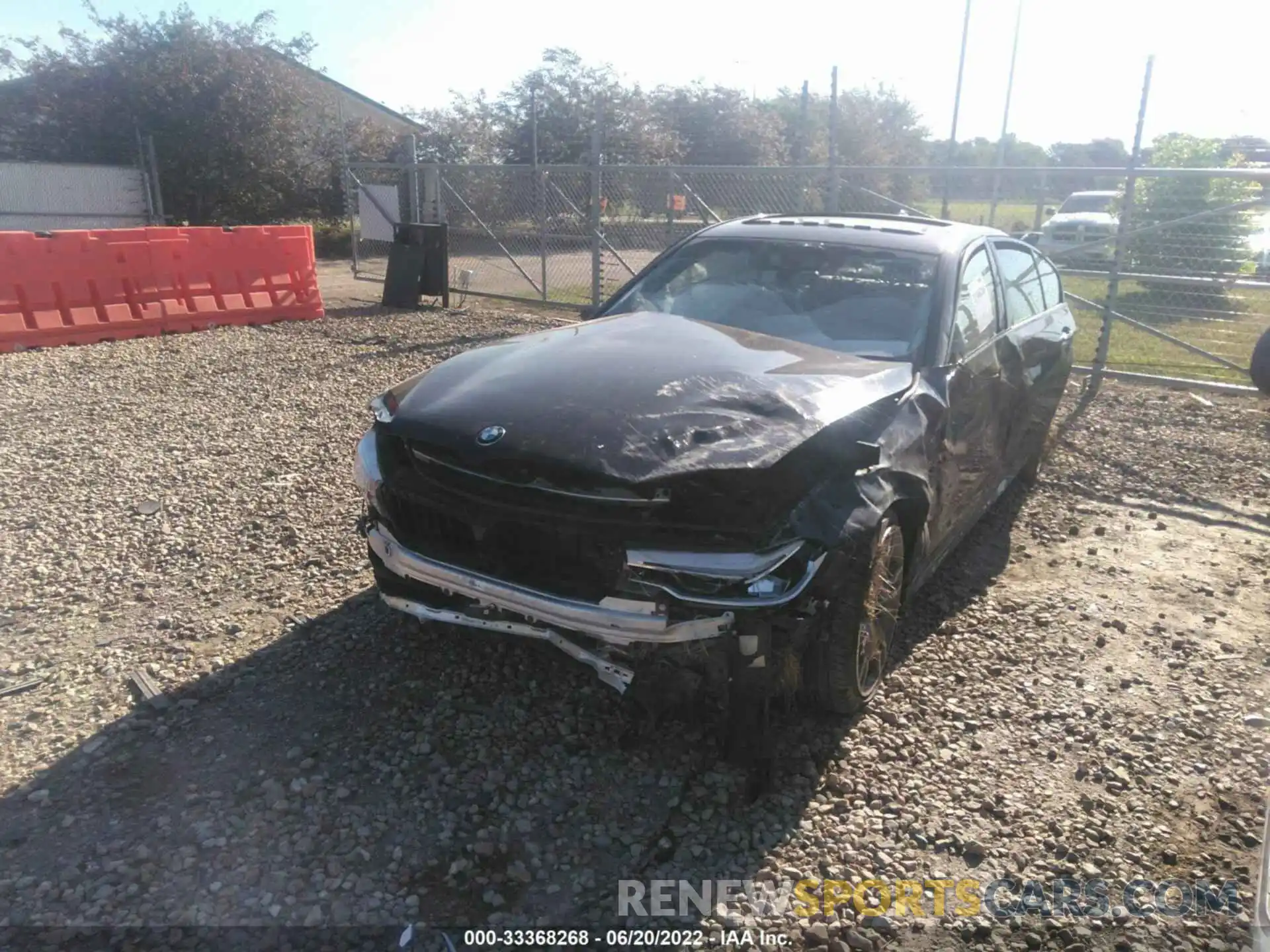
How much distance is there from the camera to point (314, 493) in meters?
5.57

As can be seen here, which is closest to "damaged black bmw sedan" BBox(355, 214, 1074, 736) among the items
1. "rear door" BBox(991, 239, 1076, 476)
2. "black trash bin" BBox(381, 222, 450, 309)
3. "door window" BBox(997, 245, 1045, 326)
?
"rear door" BBox(991, 239, 1076, 476)

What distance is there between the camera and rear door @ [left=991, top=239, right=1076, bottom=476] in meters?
4.77

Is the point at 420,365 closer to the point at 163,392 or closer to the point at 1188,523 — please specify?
the point at 163,392

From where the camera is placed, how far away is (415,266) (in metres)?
13.0

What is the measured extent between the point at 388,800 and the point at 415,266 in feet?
36.1

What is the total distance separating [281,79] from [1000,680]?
2561cm

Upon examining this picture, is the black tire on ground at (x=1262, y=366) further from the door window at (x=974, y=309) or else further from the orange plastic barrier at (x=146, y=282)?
the orange plastic barrier at (x=146, y=282)

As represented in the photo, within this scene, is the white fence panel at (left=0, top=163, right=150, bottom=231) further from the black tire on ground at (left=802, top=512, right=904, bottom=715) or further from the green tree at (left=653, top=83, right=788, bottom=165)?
the black tire on ground at (left=802, top=512, right=904, bottom=715)

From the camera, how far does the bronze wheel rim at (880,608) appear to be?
3.16 m

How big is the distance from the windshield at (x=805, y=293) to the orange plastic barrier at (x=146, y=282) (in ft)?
25.4

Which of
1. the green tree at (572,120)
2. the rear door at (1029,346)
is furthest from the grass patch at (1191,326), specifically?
the green tree at (572,120)

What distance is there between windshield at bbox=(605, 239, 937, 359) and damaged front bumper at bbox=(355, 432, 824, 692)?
1471 mm

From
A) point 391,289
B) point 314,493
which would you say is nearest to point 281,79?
point 391,289

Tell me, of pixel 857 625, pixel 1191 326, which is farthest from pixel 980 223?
pixel 857 625
